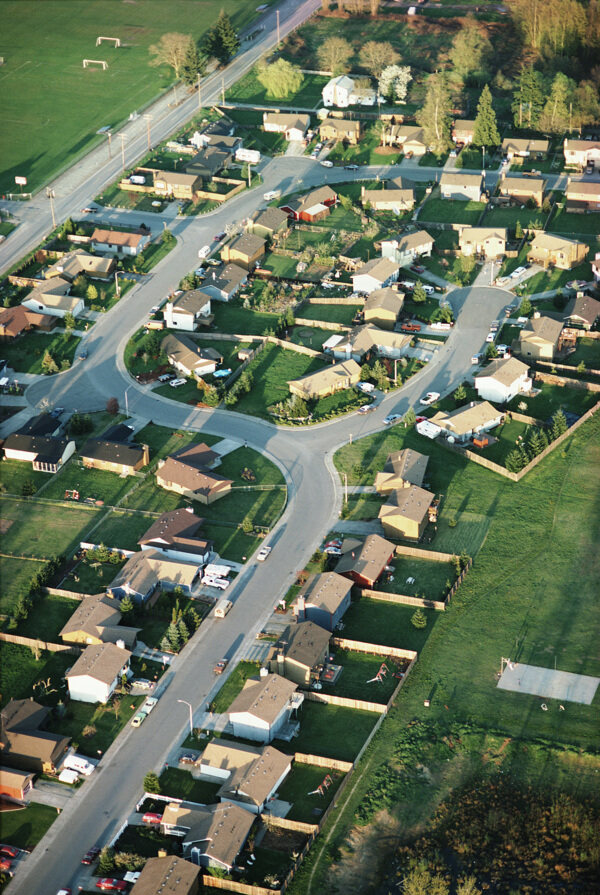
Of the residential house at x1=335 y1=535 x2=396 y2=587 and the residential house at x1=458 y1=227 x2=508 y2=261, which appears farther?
the residential house at x1=458 y1=227 x2=508 y2=261

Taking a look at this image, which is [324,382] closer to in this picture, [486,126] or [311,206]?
[311,206]

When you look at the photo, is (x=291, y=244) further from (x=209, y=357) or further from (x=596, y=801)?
(x=596, y=801)

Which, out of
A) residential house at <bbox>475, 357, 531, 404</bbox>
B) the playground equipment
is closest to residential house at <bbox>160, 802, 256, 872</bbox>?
the playground equipment

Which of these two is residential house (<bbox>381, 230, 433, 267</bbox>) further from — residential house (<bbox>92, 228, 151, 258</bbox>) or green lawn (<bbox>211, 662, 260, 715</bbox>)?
green lawn (<bbox>211, 662, 260, 715</bbox>)

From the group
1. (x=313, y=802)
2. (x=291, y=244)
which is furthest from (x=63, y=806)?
(x=291, y=244)

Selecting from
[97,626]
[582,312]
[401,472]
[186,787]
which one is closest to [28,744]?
[186,787]

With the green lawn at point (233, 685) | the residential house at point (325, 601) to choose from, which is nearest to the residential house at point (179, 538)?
the residential house at point (325, 601)

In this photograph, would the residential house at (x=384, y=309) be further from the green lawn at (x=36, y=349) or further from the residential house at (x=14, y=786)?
the residential house at (x=14, y=786)
